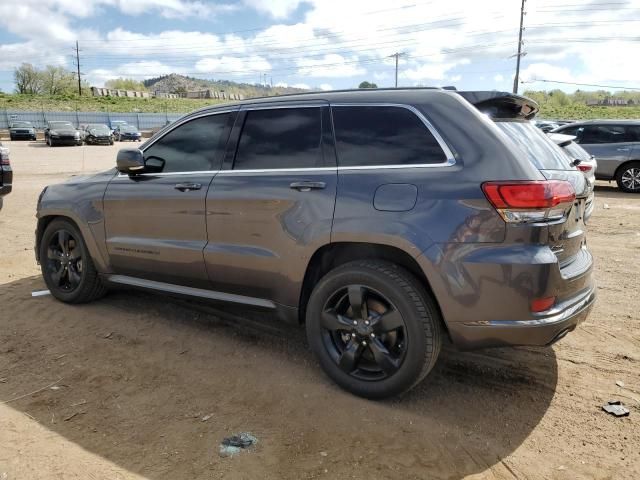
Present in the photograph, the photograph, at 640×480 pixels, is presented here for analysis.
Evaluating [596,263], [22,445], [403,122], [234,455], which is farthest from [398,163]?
[596,263]

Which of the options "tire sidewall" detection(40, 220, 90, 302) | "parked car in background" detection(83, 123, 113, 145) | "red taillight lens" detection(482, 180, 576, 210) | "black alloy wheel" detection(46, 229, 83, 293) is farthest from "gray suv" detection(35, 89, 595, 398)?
"parked car in background" detection(83, 123, 113, 145)

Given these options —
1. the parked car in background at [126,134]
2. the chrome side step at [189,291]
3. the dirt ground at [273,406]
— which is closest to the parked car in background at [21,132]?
the parked car in background at [126,134]

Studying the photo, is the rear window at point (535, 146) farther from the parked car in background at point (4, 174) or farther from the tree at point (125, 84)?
the tree at point (125, 84)

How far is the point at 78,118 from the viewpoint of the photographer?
181 feet

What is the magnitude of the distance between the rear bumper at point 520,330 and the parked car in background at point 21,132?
44318 mm

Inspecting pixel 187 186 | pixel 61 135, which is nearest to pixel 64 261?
pixel 187 186

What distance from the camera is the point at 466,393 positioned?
3.27 metres

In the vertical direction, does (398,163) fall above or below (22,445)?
above

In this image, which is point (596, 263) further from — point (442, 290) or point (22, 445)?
point (22, 445)

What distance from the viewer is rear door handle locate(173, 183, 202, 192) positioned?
3811mm

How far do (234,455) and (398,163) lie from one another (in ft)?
5.98

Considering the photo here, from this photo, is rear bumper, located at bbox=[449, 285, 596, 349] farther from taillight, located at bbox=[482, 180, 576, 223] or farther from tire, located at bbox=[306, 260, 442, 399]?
taillight, located at bbox=[482, 180, 576, 223]

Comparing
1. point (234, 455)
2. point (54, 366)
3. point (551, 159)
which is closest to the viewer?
point (234, 455)

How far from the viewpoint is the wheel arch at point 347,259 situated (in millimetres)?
3037
